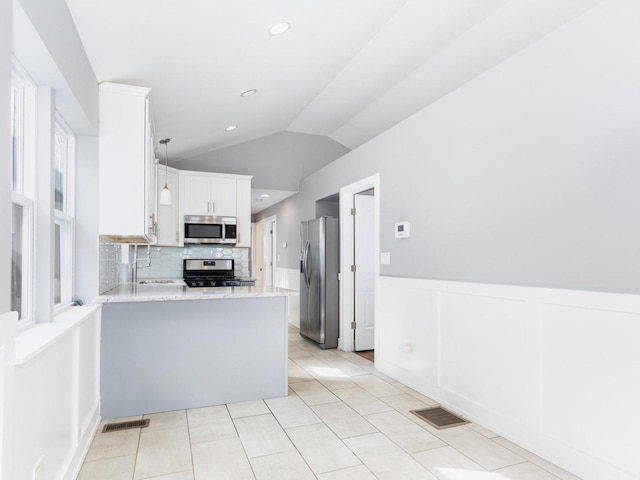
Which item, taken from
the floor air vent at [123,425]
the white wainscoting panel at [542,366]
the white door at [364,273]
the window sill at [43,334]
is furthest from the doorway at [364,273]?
the window sill at [43,334]

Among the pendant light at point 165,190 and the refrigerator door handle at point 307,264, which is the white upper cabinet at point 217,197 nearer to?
the pendant light at point 165,190

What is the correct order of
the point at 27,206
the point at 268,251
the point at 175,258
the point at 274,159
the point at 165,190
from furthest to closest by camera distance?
the point at 268,251, the point at 274,159, the point at 175,258, the point at 165,190, the point at 27,206

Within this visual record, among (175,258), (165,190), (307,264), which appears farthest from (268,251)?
(165,190)

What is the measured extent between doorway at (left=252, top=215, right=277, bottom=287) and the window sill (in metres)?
5.41

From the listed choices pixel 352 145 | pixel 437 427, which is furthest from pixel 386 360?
pixel 352 145

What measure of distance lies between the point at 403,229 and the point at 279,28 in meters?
1.94

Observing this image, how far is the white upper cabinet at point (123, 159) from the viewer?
2846 millimetres

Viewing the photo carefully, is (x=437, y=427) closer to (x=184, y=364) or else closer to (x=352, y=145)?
(x=184, y=364)

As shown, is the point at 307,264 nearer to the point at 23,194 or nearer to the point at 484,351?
the point at 484,351

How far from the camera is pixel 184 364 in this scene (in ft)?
10.3

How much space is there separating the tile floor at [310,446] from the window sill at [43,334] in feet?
2.72

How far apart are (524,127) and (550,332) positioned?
1247 mm

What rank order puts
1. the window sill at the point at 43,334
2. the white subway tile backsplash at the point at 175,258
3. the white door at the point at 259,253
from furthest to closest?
the white door at the point at 259,253 < the white subway tile backsplash at the point at 175,258 < the window sill at the point at 43,334

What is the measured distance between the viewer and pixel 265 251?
352 inches
